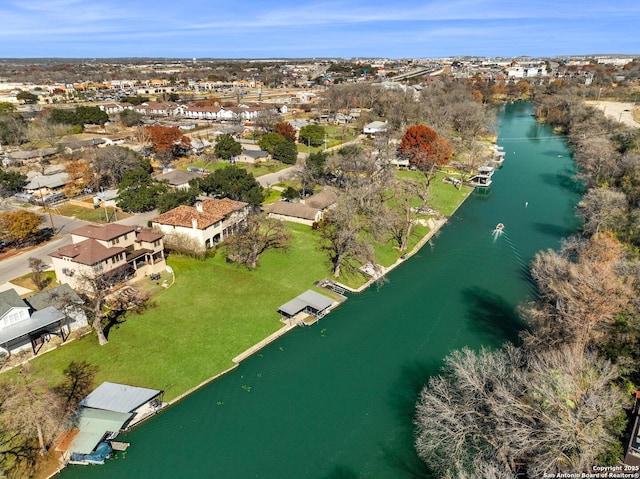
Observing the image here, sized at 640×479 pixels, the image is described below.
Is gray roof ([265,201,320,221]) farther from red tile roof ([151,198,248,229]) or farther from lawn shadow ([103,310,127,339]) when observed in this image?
lawn shadow ([103,310,127,339])

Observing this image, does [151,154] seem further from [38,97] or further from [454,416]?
[38,97]

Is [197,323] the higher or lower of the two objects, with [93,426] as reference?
higher

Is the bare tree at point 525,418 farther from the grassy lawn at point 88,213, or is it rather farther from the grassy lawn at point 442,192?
the grassy lawn at point 88,213

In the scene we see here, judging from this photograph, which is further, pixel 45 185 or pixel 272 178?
pixel 272 178

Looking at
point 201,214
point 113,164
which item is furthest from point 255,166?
point 201,214

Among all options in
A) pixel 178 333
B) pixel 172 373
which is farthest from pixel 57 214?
pixel 172 373

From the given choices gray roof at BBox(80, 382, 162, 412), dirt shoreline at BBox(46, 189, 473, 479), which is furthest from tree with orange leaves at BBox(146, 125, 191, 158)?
gray roof at BBox(80, 382, 162, 412)

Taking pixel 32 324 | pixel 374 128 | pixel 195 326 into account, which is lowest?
pixel 195 326

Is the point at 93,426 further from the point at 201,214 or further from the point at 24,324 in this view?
the point at 201,214
